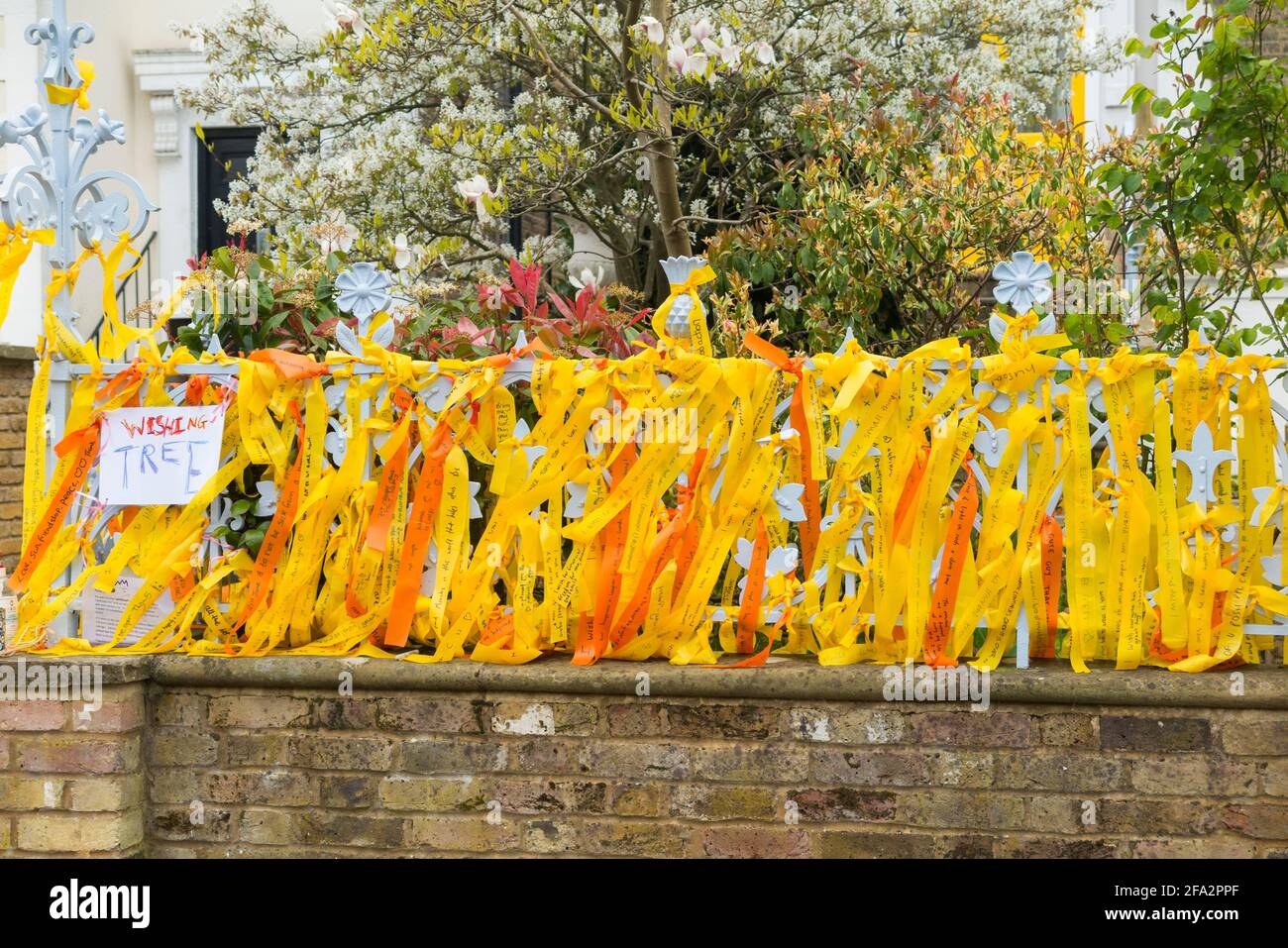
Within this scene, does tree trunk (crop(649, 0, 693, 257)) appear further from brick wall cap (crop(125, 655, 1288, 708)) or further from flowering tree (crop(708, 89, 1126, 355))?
brick wall cap (crop(125, 655, 1288, 708))

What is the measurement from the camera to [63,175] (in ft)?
12.9

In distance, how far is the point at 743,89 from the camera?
25.1ft

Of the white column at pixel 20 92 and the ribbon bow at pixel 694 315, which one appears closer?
the ribbon bow at pixel 694 315

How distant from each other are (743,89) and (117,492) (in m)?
4.83

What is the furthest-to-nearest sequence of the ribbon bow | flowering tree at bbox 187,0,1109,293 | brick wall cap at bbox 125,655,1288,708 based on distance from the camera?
1. flowering tree at bbox 187,0,1109,293
2. the ribbon bow
3. brick wall cap at bbox 125,655,1288,708

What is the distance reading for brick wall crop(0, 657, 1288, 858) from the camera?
139 inches

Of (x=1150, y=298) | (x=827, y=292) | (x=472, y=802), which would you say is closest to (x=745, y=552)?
(x=472, y=802)

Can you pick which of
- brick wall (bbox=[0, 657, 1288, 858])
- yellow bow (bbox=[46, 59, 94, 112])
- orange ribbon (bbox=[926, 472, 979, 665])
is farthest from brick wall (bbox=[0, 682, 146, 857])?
orange ribbon (bbox=[926, 472, 979, 665])

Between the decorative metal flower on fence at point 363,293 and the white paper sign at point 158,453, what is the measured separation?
0.45 metres

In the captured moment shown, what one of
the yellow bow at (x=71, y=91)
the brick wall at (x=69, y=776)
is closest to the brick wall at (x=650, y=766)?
the brick wall at (x=69, y=776)

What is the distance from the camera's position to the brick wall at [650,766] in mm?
3527

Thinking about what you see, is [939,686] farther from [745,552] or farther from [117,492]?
[117,492]

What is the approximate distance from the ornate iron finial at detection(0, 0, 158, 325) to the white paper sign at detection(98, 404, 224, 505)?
0.39 metres

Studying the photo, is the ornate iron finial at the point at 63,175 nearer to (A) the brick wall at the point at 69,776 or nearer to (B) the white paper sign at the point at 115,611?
(B) the white paper sign at the point at 115,611
